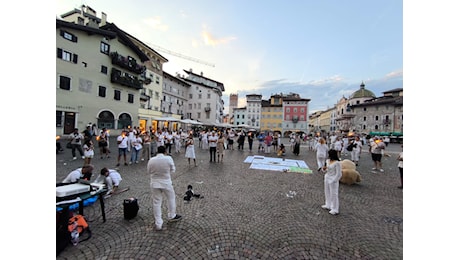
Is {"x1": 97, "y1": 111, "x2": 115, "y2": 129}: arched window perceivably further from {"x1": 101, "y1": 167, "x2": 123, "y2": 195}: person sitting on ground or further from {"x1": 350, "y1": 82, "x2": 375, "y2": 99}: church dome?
{"x1": 350, "y1": 82, "x2": 375, "y2": 99}: church dome

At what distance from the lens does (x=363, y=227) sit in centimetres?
416

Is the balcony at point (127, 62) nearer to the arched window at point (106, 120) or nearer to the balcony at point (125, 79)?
the balcony at point (125, 79)

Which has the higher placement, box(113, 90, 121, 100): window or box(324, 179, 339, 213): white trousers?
box(113, 90, 121, 100): window

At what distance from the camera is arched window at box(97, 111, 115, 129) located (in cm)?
2289

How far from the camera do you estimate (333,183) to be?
4859 mm

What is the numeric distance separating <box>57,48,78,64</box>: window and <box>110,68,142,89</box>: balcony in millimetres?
4308

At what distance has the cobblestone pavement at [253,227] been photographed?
3.23m

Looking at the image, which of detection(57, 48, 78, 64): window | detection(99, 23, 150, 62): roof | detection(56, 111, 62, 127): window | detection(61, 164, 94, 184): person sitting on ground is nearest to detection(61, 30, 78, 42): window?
detection(57, 48, 78, 64): window

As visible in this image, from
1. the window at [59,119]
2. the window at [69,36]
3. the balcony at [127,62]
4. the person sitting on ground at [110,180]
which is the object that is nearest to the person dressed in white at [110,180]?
the person sitting on ground at [110,180]

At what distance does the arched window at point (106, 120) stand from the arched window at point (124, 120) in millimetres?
1112

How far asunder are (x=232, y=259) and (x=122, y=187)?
504 centimetres

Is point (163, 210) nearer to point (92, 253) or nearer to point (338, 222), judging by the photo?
point (92, 253)

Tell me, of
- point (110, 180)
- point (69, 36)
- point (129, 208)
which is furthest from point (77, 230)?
point (69, 36)
